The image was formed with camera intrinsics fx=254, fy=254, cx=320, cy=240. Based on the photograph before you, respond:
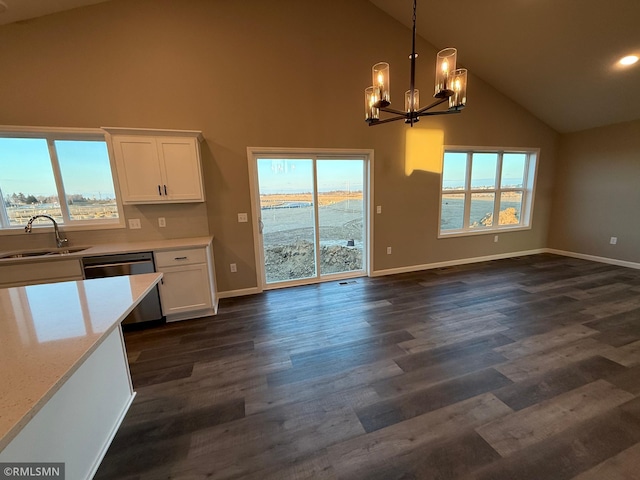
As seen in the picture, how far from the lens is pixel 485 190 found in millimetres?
4871

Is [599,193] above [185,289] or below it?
above

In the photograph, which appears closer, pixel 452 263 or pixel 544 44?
pixel 544 44

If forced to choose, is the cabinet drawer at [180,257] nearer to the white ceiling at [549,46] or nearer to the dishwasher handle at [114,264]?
the dishwasher handle at [114,264]

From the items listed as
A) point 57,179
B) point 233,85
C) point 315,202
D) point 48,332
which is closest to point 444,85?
point 315,202

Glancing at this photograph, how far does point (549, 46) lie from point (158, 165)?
17.0 feet

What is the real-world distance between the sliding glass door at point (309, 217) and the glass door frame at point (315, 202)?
0.02 metres

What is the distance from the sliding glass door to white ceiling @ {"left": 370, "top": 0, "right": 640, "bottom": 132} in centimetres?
216

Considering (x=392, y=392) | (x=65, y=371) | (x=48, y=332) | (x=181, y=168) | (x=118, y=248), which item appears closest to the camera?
(x=65, y=371)

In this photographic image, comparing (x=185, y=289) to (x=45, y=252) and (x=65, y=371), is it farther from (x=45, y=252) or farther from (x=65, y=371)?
(x=65, y=371)

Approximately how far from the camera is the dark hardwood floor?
1.39 m

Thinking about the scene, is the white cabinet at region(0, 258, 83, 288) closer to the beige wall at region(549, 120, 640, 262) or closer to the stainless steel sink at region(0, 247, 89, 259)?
the stainless steel sink at region(0, 247, 89, 259)

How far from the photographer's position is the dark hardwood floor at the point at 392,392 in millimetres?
1387

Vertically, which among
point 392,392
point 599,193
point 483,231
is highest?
point 599,193

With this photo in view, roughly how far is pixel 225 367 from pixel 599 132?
7014 mm
